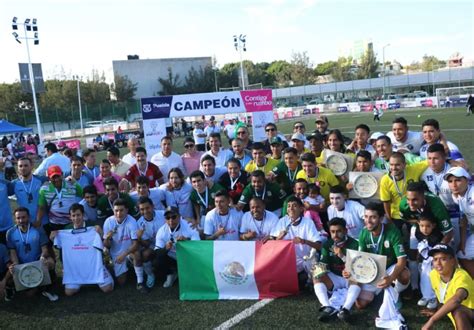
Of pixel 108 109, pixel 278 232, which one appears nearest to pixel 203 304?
pixel 278 232

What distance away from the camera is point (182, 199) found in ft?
24.4

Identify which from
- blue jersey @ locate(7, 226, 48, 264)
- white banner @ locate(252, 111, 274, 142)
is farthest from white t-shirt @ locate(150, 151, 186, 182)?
white banner @ locate(252, 111, 274, 142)

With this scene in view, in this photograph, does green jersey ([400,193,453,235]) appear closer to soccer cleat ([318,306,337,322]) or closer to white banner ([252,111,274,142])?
soccer cleat ([318,306,337,322])

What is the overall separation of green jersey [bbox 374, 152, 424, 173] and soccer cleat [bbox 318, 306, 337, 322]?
7.98ft

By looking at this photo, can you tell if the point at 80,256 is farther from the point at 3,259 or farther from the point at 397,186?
the point at 397,186

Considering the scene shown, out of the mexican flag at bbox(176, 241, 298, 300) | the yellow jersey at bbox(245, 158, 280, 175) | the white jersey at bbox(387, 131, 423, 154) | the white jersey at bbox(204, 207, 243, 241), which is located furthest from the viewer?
the yellow jersey at bbox(245, 158, 280, 175)

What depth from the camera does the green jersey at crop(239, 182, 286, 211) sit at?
6773 mm

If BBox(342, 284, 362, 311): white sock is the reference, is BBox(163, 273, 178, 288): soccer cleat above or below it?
below

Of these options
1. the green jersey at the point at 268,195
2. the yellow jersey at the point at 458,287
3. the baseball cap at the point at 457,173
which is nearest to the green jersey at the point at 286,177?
the green jersey at the point at 268,195

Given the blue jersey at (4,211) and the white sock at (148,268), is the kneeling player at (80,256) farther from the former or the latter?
the blue jersey at (4,211)

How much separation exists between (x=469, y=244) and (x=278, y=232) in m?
2.40

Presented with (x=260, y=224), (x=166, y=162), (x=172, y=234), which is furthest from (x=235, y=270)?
(x=166, y=162)

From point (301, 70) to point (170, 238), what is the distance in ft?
265

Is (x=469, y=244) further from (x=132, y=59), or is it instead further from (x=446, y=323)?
(x=132, y=59)
